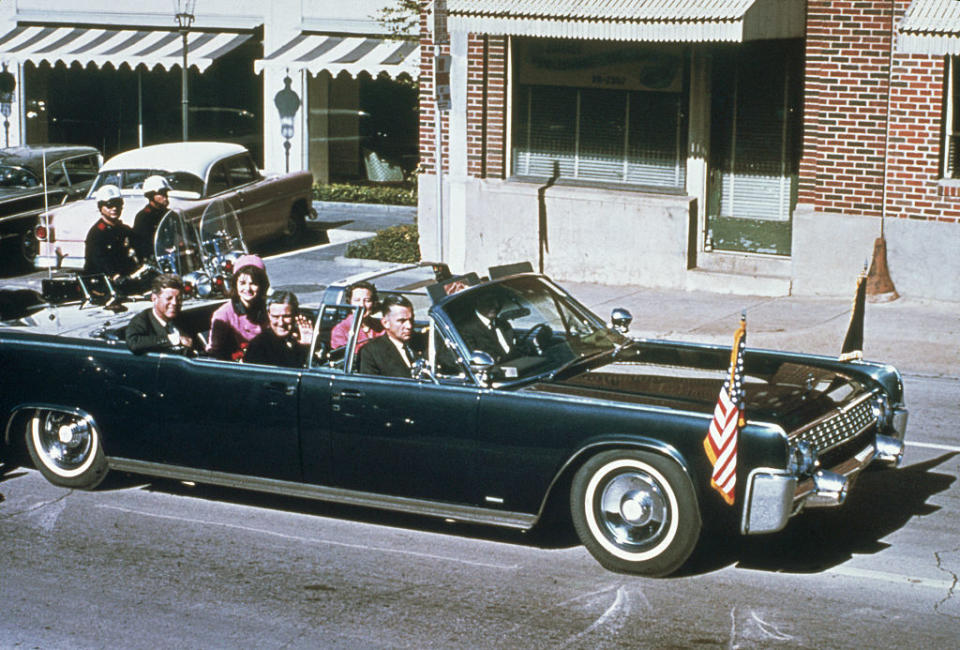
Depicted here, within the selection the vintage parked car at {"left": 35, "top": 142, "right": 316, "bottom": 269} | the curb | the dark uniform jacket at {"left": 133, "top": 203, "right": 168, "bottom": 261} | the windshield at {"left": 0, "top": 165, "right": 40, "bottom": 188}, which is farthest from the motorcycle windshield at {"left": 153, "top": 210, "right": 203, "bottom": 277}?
the curb

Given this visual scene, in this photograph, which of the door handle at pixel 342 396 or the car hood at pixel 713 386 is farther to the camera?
the door handle at pixel 342 396

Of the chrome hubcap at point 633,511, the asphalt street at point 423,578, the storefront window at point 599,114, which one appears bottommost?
the asphalt street at point 423,578

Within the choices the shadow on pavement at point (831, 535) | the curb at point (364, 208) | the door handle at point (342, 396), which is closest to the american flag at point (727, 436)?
the shadow on pavement at point (831, 535)

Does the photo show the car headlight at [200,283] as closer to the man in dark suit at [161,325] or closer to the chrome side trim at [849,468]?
the man in dark suit at [161,325]

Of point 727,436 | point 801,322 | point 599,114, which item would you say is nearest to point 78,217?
point 599,114

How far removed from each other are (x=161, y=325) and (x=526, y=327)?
2414 millimetres

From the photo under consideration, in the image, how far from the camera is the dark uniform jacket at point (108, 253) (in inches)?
495

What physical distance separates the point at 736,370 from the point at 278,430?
8.90ft

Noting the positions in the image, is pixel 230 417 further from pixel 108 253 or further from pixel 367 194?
pixel 367 194

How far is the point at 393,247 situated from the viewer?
1998 cm

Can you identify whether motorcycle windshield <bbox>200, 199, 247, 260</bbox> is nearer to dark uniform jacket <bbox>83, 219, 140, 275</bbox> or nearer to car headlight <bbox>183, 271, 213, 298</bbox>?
car headlight <bbox>183, 271, 213, 298</bbox>

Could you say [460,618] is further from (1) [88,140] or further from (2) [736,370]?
(1) [88,140]

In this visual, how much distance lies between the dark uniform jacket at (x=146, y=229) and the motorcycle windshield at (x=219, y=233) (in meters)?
0.79

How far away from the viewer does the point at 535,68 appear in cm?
1892
